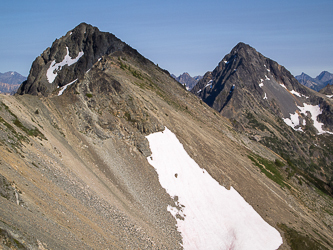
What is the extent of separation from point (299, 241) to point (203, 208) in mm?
17949

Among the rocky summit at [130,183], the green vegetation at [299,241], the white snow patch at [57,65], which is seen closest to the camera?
the rocky summit at [130,183]

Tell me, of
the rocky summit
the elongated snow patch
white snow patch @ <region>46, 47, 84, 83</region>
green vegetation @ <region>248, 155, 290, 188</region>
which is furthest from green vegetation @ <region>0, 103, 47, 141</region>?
white snow patch @ <region>46, 47, 84, 83</region>

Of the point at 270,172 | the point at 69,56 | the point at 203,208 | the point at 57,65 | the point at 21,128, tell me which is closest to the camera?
the point at 21,128

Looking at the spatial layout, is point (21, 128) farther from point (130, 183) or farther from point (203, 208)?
point (203, 208)

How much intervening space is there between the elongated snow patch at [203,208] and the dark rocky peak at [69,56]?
5784 centimetres

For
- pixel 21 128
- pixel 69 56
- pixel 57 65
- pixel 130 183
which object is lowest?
pixel 21 128

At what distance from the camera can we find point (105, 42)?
107m

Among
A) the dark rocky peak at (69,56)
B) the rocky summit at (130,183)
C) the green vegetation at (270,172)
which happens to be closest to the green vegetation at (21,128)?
the rocky summit at (130,183)

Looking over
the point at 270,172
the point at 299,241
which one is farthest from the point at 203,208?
the point at 270,172

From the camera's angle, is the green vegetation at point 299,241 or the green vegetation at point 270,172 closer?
the green vegetation at point 299,241

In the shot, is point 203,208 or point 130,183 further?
point 203,208

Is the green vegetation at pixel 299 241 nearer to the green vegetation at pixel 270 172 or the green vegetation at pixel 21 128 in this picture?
the green vegetation at pixel 270 172

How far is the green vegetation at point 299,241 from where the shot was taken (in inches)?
1877

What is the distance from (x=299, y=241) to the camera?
48.5m
